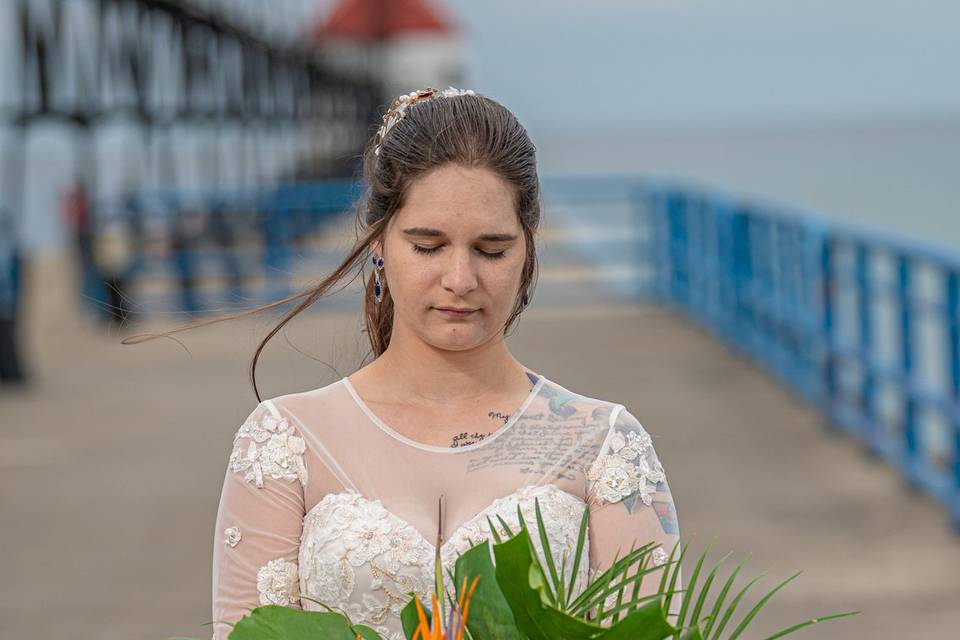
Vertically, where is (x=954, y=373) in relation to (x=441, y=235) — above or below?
below

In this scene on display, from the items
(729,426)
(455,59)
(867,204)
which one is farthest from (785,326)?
(455,59)

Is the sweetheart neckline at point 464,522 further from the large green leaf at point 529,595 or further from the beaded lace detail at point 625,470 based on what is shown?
the large green leaf at point 529,595

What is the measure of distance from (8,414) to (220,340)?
4000 mm

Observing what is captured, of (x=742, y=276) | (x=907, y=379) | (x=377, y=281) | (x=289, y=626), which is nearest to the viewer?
(x=289, y=626)

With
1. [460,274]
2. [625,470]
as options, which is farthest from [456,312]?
[625,470]

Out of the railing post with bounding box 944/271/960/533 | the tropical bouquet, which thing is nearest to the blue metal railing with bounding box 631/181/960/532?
the railing post with bounding box 944/271/960/533

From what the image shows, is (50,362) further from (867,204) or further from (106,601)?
(867,204)

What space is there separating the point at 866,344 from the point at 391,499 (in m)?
7.11

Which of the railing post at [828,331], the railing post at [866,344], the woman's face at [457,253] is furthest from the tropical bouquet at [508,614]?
the railing post at [828,331]

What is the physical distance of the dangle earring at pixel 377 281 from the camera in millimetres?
2430

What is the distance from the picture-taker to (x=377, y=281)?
98.0 inches

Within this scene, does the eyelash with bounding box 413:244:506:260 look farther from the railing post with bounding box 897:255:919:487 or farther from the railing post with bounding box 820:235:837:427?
the railing post with bounding box 820:235:837:427

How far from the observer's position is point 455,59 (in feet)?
Result: 296

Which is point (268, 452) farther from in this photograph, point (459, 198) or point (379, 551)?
point (459, 198)
